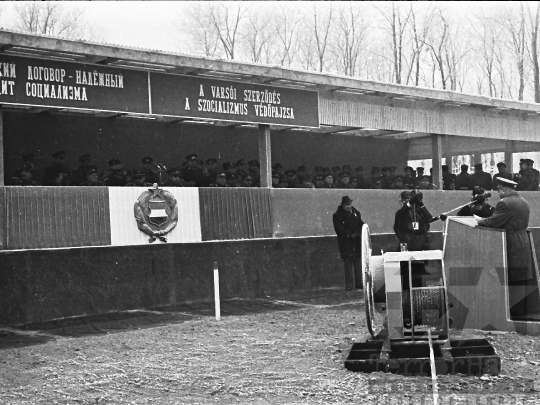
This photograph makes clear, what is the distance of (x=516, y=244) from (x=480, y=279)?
669 mm

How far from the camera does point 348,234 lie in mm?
15289

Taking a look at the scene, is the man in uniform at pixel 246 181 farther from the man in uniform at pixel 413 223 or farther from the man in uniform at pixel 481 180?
the man in uniform at pixel 481 180

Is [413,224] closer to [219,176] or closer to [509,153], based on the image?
[219,176]

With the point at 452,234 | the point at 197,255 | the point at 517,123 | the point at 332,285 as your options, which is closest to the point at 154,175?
the point at 197,255

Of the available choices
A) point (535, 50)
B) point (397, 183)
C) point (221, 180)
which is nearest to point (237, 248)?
point (221, 180)

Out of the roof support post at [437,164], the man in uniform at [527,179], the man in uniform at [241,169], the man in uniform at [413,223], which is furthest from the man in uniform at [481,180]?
the man in uniform at [241,169]

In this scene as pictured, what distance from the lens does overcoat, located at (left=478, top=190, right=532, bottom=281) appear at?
399 inches

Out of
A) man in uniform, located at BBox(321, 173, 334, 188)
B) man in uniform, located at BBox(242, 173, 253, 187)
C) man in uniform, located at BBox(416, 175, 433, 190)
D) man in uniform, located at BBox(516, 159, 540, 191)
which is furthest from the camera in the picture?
man in uniform, located at BBox(516, 159, 540, 191)

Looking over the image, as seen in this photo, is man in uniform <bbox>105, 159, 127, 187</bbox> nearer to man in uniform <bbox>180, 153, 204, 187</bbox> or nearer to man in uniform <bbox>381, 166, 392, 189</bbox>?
man in uniform <bbox>180, 153, 204, 187</bbox>

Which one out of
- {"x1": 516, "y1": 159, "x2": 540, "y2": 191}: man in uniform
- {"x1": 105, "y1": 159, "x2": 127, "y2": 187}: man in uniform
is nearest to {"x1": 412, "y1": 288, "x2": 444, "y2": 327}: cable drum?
{"x1": 105, "y1": 159, "x2": 127, "y2": 187}: man in uniform

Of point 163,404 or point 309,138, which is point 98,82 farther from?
point 309,138

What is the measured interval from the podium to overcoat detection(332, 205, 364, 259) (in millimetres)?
4732

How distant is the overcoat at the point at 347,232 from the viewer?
15.3m

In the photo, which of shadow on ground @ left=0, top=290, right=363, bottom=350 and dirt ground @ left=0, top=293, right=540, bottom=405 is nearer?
dirt ground @ left=0, top=293, right=540, bottom=405
